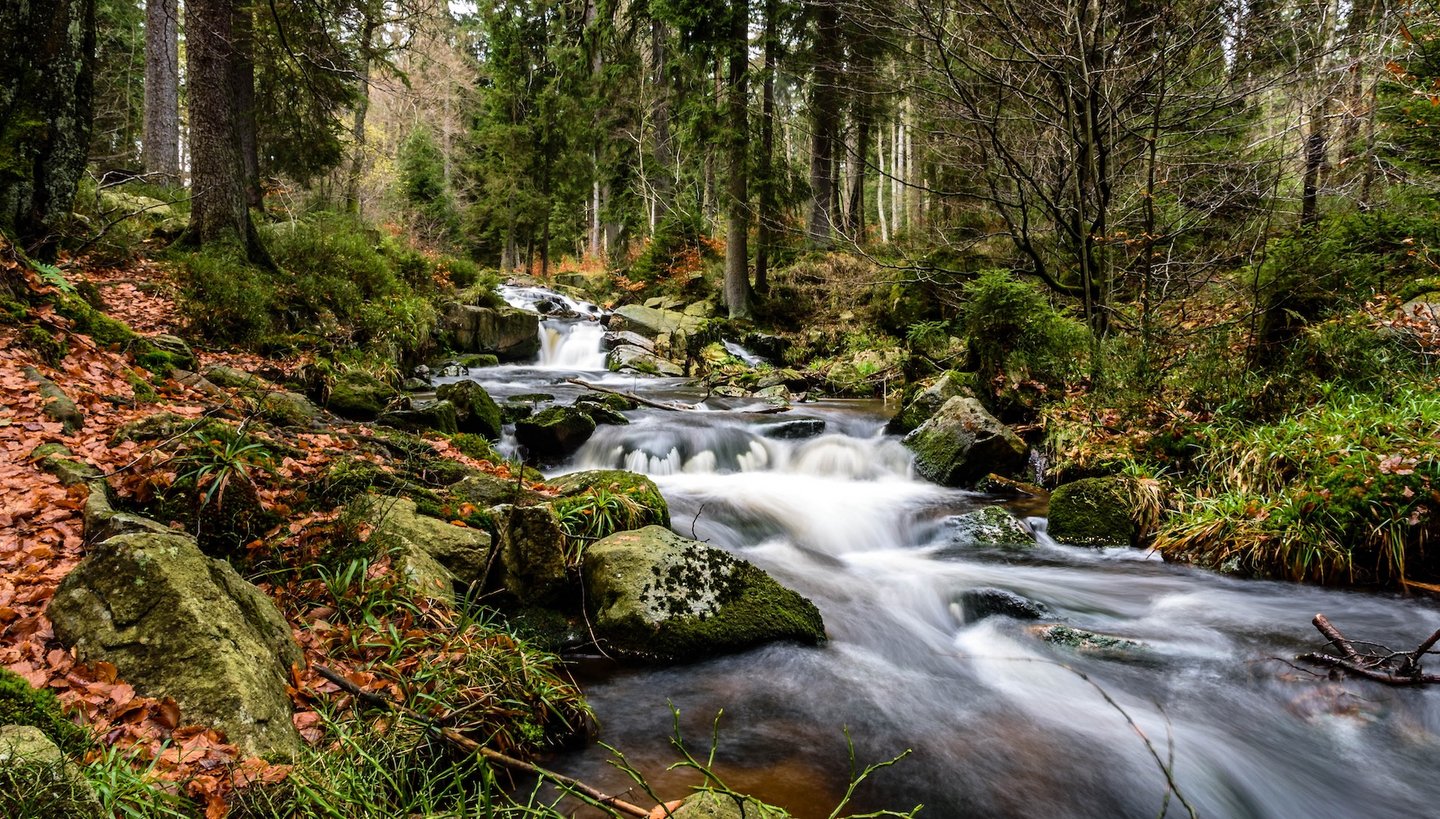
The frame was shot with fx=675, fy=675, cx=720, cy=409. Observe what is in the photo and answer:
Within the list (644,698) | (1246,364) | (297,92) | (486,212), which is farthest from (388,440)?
(486,212)

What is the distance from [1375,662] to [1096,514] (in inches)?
99.6

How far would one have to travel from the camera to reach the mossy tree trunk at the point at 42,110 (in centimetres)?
569

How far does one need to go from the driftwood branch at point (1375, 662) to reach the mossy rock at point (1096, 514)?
2.10 metres

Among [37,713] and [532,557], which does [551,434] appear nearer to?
[532,557]

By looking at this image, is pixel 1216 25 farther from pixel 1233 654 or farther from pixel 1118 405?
pixel 1233 654

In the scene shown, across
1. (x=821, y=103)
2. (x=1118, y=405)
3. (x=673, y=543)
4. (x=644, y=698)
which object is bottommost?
(x=644, y=698)

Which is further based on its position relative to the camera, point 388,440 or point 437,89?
point 437,89

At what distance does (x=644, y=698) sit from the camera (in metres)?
3.74

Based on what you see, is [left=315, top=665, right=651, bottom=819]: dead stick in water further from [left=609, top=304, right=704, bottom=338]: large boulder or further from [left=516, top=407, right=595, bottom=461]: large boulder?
[left=609, top=304, right=704, bottom=338]: large boulder

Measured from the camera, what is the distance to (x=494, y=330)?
1508cm

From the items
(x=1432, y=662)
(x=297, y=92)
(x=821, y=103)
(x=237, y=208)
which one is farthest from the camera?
(x=821, y=103)

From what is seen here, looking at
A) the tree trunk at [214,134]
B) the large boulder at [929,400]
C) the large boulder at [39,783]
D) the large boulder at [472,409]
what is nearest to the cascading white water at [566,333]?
the tree trunk at [214,134]

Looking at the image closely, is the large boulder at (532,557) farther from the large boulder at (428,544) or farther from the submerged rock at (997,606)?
the submerged rock at (997,606)

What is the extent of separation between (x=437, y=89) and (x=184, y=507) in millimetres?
33590
